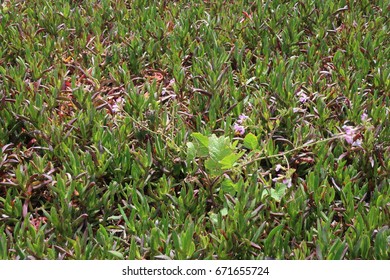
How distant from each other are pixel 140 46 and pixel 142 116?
0.73 meters

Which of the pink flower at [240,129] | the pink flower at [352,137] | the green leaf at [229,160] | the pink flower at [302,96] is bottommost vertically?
the pink flower at [240,129]

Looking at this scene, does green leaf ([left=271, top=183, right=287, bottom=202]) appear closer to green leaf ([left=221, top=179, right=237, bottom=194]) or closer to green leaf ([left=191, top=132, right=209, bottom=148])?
green leaf ([left=221, top=179, right=237, bottom=194])

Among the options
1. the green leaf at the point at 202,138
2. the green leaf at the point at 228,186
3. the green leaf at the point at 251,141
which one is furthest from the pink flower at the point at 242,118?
the green leaf at the point at 228,186

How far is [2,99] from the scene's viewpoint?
321 centimetres

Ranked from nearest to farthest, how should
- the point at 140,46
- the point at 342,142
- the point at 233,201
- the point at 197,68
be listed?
the point at 233,201, the point at 342,142, the point at 197,68, the point at 140,46

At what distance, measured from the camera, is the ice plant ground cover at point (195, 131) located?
249cm

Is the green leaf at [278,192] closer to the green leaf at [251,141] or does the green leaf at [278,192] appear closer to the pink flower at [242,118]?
the green leaf at [251,141]

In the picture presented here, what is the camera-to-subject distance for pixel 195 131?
3.12 m

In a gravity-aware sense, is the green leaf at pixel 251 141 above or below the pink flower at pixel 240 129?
above

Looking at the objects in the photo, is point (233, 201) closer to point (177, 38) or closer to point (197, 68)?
point (197, 68)

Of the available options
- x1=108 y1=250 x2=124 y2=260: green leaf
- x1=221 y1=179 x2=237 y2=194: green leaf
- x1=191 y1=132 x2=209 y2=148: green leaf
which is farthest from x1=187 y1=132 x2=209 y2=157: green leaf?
x1=108 y1=250 x2=124 y2=260: green leaf

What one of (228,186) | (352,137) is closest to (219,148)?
(228,186)
